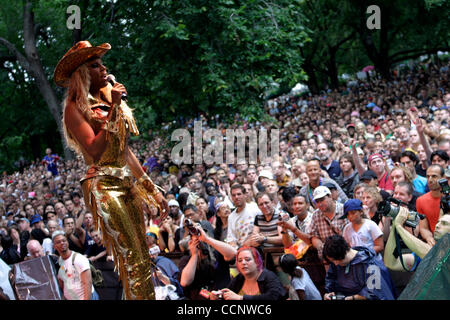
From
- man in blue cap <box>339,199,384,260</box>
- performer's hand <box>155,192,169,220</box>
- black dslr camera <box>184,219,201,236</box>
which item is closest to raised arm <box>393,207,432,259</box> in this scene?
man in blue cap <box>339,199,384,260</box>

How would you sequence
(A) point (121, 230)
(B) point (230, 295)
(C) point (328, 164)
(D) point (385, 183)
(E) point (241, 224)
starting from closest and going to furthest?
1. (A) point (121, 230)
2. (B) point (230, 295)
3. (E) point (241, 224)
4. (D) point (385, 183)
5. (C) point (328, 164)

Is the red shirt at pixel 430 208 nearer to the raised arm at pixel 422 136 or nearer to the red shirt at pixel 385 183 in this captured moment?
the red shirt at pixel 385 183

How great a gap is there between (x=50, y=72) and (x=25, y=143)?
13851 mm

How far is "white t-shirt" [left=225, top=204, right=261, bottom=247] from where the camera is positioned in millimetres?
6418

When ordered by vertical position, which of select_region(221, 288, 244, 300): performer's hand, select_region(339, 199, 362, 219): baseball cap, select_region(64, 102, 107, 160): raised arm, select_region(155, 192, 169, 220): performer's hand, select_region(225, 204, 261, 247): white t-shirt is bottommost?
select_region(221, 288, 244, 300): performer's hand

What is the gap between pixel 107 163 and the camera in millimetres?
3703

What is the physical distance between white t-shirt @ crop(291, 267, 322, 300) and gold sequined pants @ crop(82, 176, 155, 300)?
1816 millimetres

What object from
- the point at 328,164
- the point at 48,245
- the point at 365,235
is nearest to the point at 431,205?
the point at 365,235

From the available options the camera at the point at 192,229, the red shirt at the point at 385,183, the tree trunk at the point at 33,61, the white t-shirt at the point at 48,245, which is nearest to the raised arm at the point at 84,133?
the camera at the point at 192,229

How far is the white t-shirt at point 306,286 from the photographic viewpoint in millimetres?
5109

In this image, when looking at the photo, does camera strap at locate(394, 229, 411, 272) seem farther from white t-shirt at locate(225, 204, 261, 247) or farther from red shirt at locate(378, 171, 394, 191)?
red shirt at locate(378, 171, 394, 191)

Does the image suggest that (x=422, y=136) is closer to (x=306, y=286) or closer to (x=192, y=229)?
(x=306, y=286)

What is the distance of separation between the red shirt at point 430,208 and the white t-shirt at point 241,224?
1920 millimetres

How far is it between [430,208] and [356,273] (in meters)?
1.14
